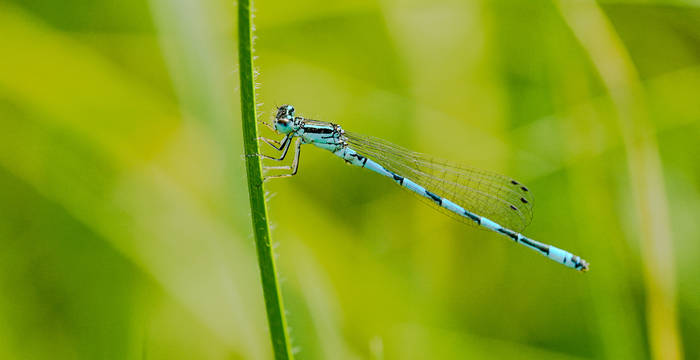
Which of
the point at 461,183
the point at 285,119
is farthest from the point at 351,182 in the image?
the point at 285,119

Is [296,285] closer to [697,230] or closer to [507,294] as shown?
[507,294]

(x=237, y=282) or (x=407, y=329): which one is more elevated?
(x=407, y=329)

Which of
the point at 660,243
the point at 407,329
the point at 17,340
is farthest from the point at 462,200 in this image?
the point at 17,340

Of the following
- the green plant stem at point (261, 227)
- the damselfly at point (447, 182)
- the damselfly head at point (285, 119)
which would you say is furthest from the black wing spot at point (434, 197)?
the green plant stem at point (261, 227)

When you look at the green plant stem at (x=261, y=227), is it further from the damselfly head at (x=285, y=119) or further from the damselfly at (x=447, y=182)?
the damselfly at (x=447, y=182)

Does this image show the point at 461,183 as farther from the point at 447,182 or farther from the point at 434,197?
the point at 434,197

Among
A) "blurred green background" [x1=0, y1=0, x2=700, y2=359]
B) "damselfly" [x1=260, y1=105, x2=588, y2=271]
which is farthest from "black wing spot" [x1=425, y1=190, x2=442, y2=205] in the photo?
"blurred green background" [x1=0, y1=0, x2=700, y2=359]
